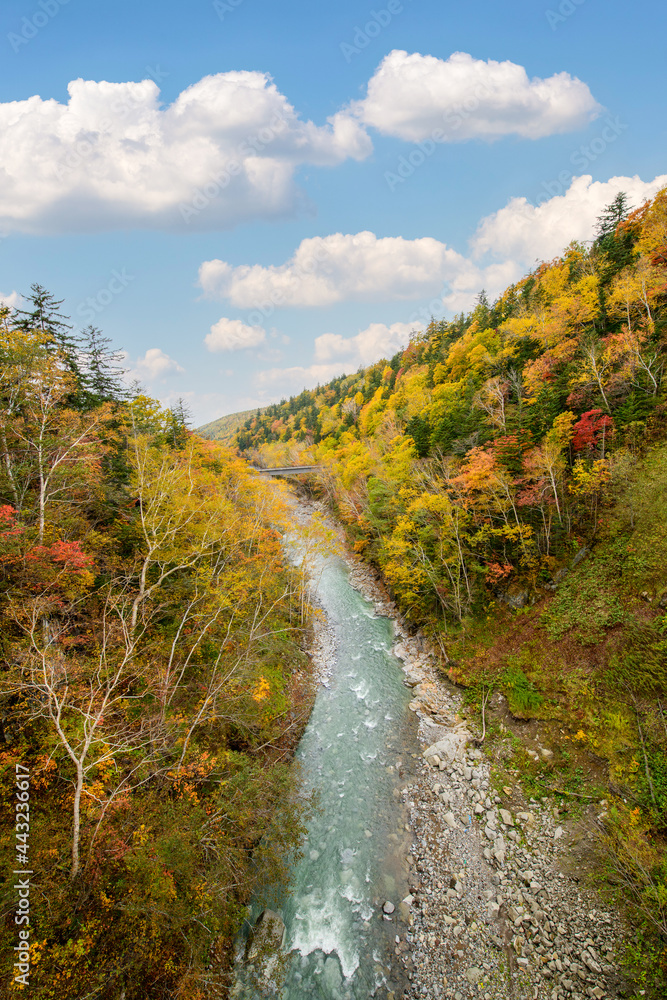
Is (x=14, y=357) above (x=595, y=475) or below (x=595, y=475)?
above

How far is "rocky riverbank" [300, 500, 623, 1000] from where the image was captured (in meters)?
8.34

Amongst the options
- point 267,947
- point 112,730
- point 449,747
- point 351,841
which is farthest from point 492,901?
point 112,730

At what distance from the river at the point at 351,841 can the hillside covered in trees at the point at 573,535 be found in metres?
4.50

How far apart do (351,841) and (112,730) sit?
Result: 885cm

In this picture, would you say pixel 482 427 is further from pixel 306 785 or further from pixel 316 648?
pixel 306 785

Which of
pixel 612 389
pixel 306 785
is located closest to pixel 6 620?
pixel 306 785

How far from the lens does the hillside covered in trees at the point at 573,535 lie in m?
10.9

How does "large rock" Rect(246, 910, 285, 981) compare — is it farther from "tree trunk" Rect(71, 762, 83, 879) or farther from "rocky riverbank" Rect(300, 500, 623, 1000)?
"tree trunk" Rect(71, 762, 83, 879)

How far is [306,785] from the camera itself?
1421 cm

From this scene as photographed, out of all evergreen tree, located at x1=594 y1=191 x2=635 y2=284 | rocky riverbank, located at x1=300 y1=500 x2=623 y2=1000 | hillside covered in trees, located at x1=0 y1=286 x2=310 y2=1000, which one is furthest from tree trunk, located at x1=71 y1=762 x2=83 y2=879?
evergreen tree, located at x1=594 y1=191 x2=635 y2=284

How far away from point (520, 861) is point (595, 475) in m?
14.4

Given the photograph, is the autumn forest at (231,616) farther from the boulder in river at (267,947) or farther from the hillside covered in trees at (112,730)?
the boulder in river at (267,947)

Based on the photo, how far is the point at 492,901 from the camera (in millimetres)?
9930

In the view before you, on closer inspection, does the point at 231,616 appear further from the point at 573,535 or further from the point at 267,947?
the point at 573,535
